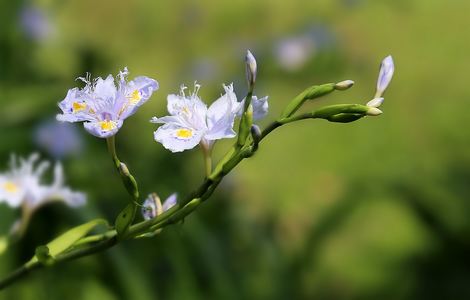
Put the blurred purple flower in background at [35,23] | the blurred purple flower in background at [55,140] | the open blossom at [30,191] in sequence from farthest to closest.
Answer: the blurred purple flower in background at [35,23] < the blurred purple flower in background at [55,140] < the open blossom at [30,191]

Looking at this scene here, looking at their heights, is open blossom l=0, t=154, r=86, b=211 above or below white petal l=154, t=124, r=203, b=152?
below

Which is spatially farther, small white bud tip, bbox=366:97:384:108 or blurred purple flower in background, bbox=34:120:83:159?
blurred purple flower in background, bbox=34:120:83:159

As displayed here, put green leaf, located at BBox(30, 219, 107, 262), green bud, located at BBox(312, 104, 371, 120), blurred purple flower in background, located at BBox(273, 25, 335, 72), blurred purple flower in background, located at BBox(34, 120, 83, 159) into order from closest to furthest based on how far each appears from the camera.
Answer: green bud, located at BBox(312, 104, 371, 120) < green leaf, located at BBox(30, 219, 107, 262) < blurred purple flower in background, located at BBox(34, 120, 83, 159) < blurred purple flower in background, located at BBox(273, 25, 335, 72)

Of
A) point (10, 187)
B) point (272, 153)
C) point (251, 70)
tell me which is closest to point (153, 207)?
point (251, 70)

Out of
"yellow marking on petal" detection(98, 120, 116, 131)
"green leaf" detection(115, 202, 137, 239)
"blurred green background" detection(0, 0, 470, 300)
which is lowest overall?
"blurred green background" detection(0, 0, 470, 300)

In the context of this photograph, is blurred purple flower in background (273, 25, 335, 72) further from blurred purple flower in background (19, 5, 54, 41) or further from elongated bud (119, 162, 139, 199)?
elongated bud (119, 162, 139, 199)

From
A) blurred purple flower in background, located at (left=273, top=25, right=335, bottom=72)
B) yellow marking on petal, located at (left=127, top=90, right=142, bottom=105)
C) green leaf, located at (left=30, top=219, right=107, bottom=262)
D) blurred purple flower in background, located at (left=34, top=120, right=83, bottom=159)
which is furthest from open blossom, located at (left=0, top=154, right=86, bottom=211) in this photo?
blurred purple flower in background, located at (left=273, top=25, right=335, bottom=72)

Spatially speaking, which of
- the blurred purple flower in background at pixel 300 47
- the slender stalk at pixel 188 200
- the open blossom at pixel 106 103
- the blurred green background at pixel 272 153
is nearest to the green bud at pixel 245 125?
the slender stalk at pixel 188 200

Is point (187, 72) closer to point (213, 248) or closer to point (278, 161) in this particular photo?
point (278, 161)

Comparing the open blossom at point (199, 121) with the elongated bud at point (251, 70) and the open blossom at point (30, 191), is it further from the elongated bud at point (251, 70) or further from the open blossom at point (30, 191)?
the open blossom at point (30, 191)
